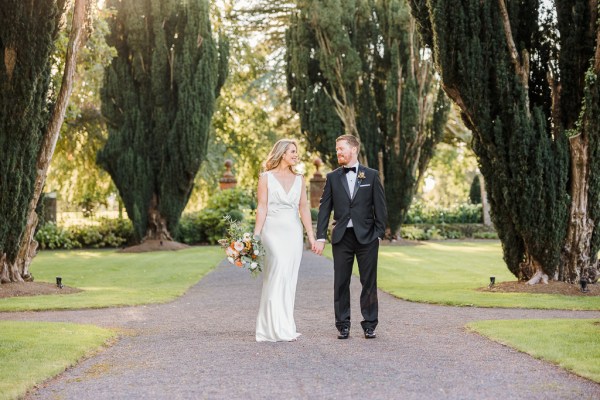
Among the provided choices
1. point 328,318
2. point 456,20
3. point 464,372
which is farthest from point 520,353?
point 456,20

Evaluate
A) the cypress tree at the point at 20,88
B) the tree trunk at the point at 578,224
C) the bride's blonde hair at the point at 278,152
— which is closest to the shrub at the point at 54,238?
the cypress tree at the point at 20,88

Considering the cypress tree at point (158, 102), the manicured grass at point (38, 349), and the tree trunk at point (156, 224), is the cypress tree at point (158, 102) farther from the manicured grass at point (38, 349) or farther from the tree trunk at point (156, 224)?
the manicured grass at point (38, 349)

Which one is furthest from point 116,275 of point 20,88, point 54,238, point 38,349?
point 54,238

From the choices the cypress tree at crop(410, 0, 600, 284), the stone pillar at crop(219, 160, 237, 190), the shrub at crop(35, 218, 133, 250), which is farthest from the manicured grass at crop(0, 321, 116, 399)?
the stone pillar at crop(219, 160, 237, 190)

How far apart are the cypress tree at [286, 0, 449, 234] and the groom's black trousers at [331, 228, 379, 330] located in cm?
Result: 1877

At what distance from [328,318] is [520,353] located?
3001mm

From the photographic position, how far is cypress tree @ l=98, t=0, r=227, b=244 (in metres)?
24.2

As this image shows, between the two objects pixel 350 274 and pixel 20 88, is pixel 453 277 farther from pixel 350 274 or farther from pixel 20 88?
pixel 350 274

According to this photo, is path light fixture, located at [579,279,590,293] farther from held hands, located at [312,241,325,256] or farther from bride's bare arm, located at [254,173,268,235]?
bride's bare arm, located at [254,173,268,235]

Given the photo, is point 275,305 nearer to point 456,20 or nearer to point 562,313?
point 562,313

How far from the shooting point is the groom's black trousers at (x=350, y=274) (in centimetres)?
742

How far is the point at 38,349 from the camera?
22.5 feet

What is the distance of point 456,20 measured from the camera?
40.5 ft

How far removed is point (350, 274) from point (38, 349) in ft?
9.20
